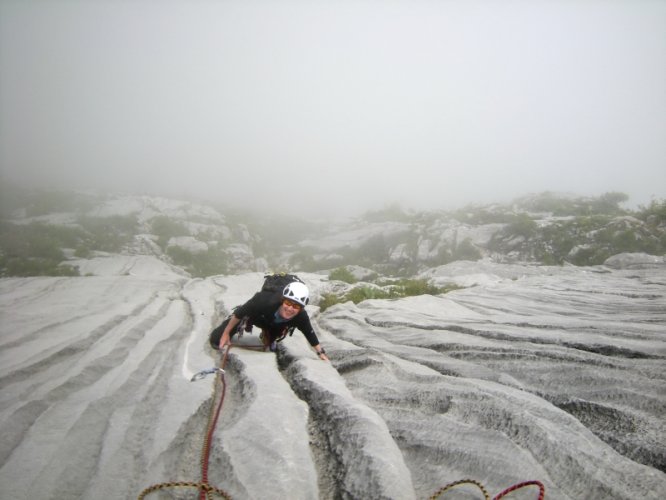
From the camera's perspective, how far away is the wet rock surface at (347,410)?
3.79 metres

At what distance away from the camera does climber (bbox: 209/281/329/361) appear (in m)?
7.08

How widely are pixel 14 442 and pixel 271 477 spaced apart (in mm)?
3823

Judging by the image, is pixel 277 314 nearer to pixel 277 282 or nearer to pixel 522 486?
pixel 277 282

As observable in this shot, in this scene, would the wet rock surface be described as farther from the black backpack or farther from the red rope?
the black backpack

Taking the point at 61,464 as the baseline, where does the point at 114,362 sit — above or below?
below

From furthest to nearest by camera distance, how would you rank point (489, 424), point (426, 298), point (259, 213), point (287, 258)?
point (259, 213) < point (287, 258) < point (426, 298) < point (489, 424)

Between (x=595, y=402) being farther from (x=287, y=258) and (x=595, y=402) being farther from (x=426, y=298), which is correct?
(x=287, y=258)

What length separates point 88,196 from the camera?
191 feet

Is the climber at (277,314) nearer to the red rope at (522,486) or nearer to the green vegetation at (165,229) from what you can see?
the red rope at (522,486)

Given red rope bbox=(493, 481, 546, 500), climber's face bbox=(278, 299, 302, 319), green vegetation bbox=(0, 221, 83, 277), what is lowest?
green vegetation bbox=(0, 221, 83, 277)

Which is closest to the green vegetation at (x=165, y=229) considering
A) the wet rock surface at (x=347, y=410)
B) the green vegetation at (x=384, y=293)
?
the green vegetation at (x=384, y=293)

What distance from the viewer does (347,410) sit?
512cm

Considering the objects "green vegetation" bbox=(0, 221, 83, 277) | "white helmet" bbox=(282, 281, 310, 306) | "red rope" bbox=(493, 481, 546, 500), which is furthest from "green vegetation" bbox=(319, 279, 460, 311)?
"green vegetation" bbox=(0, 221, 83, 277)

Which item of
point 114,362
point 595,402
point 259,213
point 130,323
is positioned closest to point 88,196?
point 259,213
